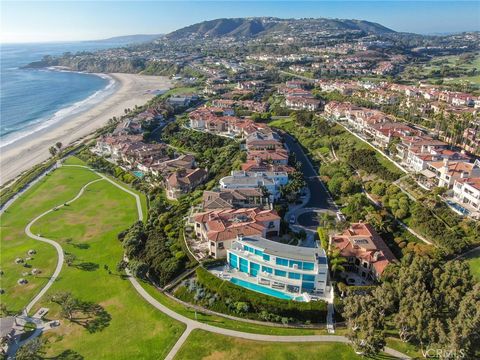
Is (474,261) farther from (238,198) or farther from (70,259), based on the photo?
(70,259)

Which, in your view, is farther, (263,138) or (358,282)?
(263,138)

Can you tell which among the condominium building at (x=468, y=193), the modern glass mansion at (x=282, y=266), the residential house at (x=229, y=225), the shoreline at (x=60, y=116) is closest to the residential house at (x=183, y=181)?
the residential house at (x=229, y=225)

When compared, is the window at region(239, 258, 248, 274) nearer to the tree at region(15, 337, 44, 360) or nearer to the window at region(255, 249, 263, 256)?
the window at region(255, 249, 263, 256)

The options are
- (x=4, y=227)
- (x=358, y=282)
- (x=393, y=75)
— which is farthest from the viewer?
(x=393, y=75)

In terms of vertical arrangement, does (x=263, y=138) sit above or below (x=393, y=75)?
below

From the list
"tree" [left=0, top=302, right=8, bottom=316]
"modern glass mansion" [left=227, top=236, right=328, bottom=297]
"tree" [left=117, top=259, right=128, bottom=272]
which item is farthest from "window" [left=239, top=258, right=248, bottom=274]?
"tree" [left=0, top=302, right=8, bottom=316]

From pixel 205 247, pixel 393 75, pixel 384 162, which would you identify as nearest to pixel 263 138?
pixel 384 162

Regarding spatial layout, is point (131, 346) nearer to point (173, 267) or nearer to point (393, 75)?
point (173, 267)
